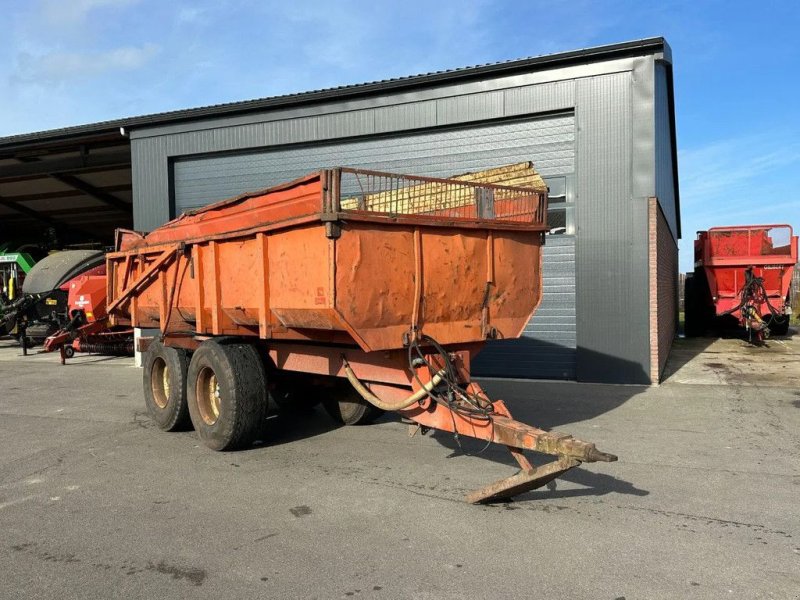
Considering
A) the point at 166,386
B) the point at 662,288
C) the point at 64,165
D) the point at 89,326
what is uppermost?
the point at 64,165

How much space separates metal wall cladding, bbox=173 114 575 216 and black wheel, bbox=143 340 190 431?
6.07 metres

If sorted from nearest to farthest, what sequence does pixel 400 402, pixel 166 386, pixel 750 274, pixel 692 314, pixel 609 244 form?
pixel 400 402
pixel 166 386
pixel 609 244
pixel 750 274
pixel 692 314

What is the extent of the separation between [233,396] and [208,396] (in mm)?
816

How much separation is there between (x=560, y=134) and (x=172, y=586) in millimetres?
9363

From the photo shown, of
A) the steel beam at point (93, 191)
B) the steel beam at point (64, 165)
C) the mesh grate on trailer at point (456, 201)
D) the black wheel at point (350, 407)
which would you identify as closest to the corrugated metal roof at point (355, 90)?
the steel beam at point (64, 165)

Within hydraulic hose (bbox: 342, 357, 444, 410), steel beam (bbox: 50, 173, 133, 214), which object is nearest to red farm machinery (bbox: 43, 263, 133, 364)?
steel beam (bbox: 50, 173, 133, 214)

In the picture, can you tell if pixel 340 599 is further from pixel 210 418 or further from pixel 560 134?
pixel 560 134

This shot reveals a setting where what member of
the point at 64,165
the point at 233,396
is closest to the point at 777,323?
the point at 233,396

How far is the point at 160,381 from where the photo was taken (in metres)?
7.78

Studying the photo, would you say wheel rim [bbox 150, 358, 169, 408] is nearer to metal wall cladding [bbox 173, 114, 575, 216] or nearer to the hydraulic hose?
the hydraulic hose

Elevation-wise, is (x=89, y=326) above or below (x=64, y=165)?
below

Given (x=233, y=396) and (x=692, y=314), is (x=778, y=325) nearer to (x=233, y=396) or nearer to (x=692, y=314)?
(x=692, y=314)

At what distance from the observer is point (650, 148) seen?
991 centimetres

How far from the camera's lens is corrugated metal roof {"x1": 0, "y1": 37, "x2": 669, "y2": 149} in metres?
10.0
